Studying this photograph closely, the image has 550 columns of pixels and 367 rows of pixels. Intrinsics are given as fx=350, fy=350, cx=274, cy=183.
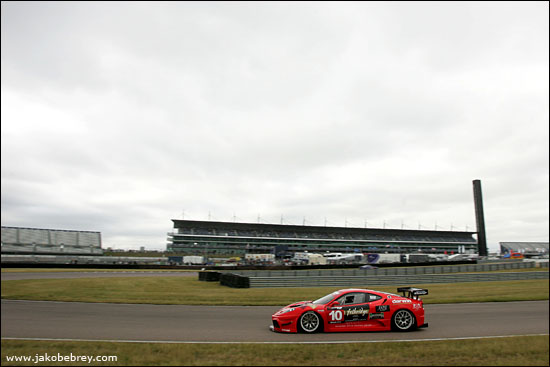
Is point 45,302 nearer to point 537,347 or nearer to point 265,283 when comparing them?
point 265,283

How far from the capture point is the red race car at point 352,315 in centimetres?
946

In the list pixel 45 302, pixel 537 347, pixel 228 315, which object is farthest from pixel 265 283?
pixel 537 347

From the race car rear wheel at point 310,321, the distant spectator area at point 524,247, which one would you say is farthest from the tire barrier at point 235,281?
the distant spectator area at point 524,247

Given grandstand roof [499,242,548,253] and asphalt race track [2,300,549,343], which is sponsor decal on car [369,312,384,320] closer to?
asphalt race track [2,300,549,343]

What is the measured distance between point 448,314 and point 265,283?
1220cm

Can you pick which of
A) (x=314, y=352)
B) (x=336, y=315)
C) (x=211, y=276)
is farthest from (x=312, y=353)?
(x=211, y=276)

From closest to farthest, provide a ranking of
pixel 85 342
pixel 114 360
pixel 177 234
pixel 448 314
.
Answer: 1. pixel 114 360
2. pixel 85 342
3. pixel 448 314
4. pixel 177 234

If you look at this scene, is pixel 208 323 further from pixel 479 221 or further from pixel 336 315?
pixel 479 221

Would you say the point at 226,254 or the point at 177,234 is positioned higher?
the point at 177,234

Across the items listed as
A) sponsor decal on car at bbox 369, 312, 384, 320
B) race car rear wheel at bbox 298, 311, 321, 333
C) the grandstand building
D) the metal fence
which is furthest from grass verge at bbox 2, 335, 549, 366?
the grandstand building

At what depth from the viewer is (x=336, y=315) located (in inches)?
376

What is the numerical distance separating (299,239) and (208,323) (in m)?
122

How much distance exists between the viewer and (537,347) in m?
7.09

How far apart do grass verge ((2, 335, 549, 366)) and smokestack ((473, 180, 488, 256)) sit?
105 metres
